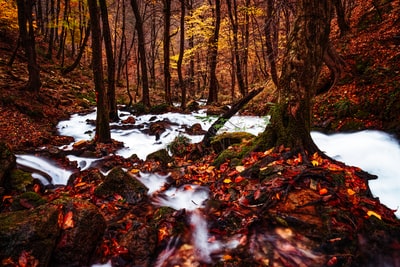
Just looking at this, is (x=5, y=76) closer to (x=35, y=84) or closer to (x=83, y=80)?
(x=35, y=84)

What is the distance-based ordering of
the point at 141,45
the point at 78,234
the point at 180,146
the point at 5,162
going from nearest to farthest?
the point at 78,234 < the point at 5,162 < the point at 180,146 < the point at 141,45

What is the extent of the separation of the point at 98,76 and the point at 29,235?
690cm

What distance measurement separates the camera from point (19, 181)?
17.7ft

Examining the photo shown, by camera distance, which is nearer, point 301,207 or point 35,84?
Answer: point 301,207

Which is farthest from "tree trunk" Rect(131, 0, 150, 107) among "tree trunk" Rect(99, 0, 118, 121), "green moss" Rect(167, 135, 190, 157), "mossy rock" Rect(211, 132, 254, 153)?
"mossy rock" Rect(211, 132, 254, 153)

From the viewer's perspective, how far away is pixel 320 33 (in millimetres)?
4477

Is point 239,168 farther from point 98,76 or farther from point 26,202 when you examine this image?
point 98,76

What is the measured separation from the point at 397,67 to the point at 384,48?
138 centimetres

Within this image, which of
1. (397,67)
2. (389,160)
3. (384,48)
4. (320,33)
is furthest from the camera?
(384,48)

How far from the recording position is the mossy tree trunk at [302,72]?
443 cm

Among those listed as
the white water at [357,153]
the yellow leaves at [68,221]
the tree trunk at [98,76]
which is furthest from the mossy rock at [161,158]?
the yellow leaves at [68,221]

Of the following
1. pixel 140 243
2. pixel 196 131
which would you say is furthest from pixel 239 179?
pixel 196 131

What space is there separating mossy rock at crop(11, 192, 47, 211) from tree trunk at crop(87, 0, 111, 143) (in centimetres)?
520

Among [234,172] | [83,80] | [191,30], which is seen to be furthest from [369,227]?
[83,80]
